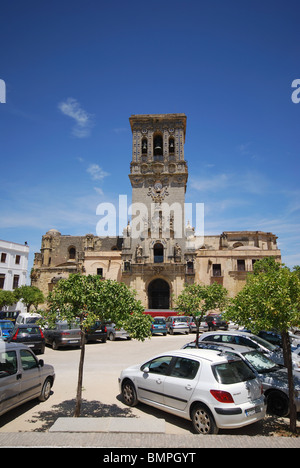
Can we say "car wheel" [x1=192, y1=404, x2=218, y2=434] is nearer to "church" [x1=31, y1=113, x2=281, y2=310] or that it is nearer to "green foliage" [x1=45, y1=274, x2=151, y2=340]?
"green foliage" [x1=45, y1=274, x2=151, y2=340]

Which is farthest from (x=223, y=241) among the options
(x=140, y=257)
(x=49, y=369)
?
(x=49, y=369)

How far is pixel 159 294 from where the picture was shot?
111 ft

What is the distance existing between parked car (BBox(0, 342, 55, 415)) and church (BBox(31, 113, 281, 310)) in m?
25.0

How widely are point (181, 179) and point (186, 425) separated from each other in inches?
1259

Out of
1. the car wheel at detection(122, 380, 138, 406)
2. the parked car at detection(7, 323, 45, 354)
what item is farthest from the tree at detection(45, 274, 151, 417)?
the parked car at detection(7, 323, 45, 354)

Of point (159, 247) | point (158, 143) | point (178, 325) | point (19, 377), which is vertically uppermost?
point (158, 143)

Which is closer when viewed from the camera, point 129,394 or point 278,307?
point 278,307

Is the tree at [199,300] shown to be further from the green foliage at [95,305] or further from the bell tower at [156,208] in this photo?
the bell tower at [156,208]

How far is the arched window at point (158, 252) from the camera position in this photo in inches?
1344

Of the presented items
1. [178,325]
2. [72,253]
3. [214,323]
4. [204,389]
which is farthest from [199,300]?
[72,253]

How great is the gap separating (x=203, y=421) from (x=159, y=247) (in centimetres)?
2943

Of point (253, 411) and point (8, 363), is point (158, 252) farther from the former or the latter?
point (253, 411)

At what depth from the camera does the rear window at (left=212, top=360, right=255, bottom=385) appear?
535 cm

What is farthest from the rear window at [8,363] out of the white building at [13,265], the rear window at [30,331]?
the white building at [13,265]
